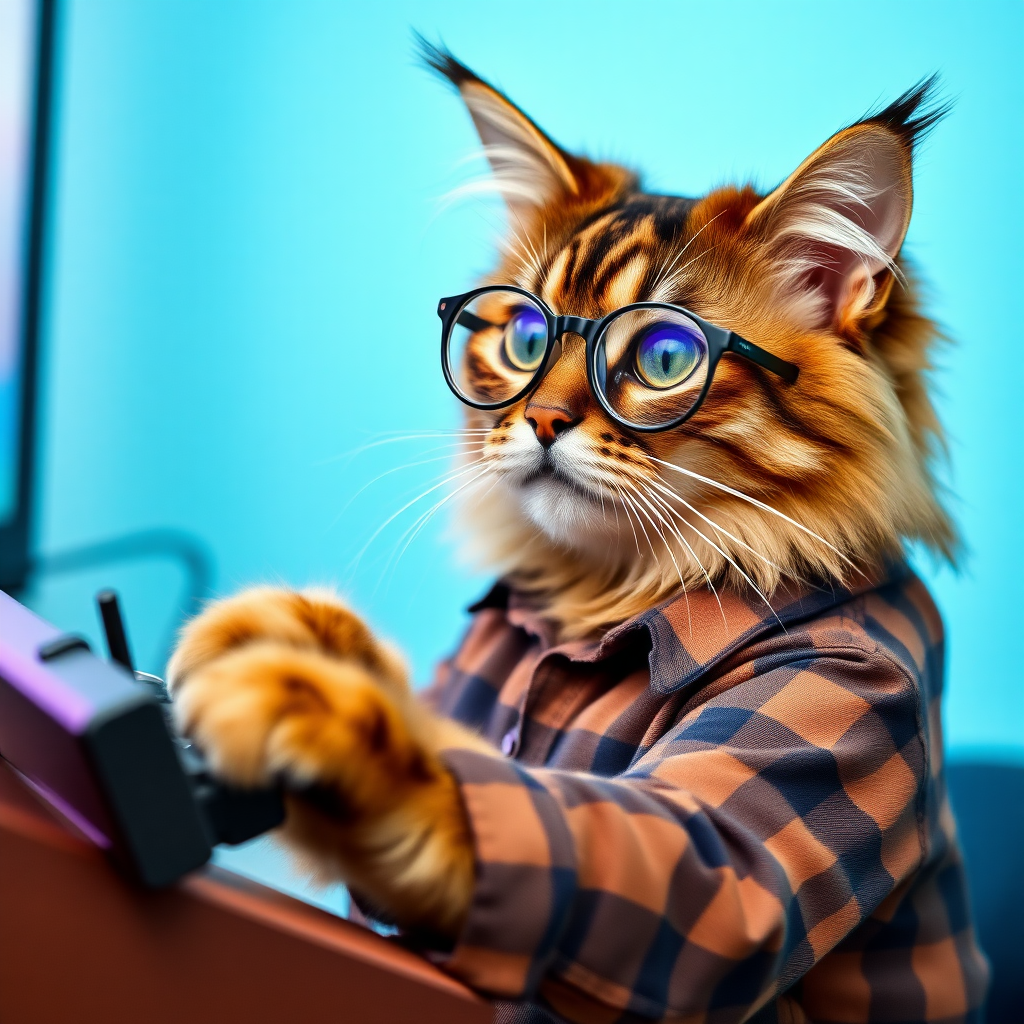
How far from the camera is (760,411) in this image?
32.6 inches

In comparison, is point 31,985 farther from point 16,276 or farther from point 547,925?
point 16,276

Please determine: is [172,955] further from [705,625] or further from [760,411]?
[760,411]

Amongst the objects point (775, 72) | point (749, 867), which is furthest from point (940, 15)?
point (749, 867)

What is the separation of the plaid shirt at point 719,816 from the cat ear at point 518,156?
456mm

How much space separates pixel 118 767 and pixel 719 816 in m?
0.37

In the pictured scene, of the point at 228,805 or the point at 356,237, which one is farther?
the point at 356,237

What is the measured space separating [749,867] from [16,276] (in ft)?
7.31

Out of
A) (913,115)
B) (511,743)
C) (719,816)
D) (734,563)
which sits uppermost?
(913,115)

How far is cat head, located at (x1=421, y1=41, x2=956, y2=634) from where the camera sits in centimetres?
82

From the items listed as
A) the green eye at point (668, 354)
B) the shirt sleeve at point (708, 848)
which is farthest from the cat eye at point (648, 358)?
the shirt sleeve at point (708, 848)

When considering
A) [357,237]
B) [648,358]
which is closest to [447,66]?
[648,358]

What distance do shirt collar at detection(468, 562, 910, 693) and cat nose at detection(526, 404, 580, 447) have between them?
0.58 feet

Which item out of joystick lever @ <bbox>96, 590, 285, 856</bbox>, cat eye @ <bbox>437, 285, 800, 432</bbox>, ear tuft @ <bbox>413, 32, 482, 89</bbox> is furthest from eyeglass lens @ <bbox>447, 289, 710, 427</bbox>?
joystick lever @ <bbox>96, 590, 285, 856</bbox>

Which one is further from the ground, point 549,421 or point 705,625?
point 549,421
